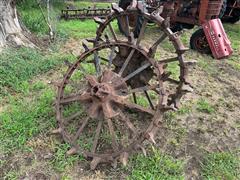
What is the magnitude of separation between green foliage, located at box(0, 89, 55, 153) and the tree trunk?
150cm

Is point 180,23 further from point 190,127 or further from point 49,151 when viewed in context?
point 49,151

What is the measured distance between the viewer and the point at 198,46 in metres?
6.49

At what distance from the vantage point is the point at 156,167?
3205 mm

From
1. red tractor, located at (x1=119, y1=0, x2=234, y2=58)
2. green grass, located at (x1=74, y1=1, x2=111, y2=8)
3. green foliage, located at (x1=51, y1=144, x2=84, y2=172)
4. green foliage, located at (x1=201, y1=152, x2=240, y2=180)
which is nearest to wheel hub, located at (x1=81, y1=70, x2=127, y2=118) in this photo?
green foliage, located at (x1=51, y1=144, x2=84, y2=172)

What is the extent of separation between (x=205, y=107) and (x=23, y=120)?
2477 millimetres

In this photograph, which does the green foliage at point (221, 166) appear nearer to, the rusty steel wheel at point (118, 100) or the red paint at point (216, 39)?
the rusty steel wheel at point (118, 100)

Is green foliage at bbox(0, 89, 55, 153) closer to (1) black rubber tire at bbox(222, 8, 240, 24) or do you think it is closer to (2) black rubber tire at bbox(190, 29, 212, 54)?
(2) black rubber tire at bbox(190, 29, 212, 54)

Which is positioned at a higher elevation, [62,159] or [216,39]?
[216,39]

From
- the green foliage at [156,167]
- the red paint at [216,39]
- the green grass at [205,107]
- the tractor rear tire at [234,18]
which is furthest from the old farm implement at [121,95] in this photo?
the tractor rear tire at [234,18]

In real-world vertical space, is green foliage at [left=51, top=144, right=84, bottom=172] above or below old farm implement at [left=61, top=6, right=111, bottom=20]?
below

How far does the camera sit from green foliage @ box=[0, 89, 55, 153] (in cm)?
347

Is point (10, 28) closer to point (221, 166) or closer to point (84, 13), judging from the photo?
point (84, 13)

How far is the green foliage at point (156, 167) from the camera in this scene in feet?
10.2

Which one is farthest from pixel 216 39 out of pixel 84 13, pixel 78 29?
pixel 84 13
